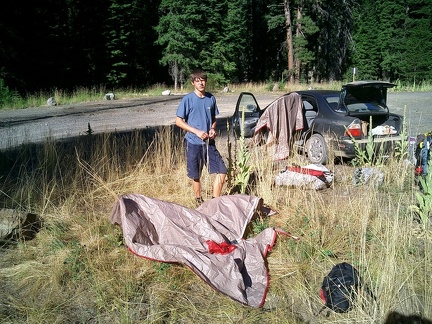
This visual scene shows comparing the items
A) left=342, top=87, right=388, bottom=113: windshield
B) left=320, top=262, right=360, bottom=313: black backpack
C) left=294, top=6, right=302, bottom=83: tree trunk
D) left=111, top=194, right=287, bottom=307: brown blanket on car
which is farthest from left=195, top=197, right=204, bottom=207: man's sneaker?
left=294, top=6, right=302, bottom=83: tree trunk

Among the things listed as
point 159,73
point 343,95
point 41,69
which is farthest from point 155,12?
point 343,95

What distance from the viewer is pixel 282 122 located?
6922 mm

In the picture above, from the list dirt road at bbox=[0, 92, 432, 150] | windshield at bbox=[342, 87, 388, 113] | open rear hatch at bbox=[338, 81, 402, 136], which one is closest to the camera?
open rear hatch at bbox=[338, 81, 402, 136]

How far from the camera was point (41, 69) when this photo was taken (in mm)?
26188

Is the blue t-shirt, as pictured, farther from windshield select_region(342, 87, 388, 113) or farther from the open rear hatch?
windshield select_region(342, 87, 388, 113)

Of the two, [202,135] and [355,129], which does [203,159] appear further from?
[355,129]

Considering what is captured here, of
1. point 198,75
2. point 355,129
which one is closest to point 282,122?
point 355,129

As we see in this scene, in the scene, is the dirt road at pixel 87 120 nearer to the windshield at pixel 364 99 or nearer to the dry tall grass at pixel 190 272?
the windshield at pixel 364 99

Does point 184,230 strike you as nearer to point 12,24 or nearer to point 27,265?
point 27,265

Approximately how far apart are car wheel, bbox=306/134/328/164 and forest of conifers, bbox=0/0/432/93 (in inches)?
759

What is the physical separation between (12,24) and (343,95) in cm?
2388

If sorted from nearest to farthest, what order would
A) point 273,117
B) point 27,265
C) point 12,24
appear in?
point 27,265 < point 273,117 < point 12,24

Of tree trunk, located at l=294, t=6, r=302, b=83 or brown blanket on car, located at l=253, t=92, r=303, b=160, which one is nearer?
brown blanket on car, located at l=253, t=92, r=303, b=160

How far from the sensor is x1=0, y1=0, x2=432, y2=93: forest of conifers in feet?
85.0
